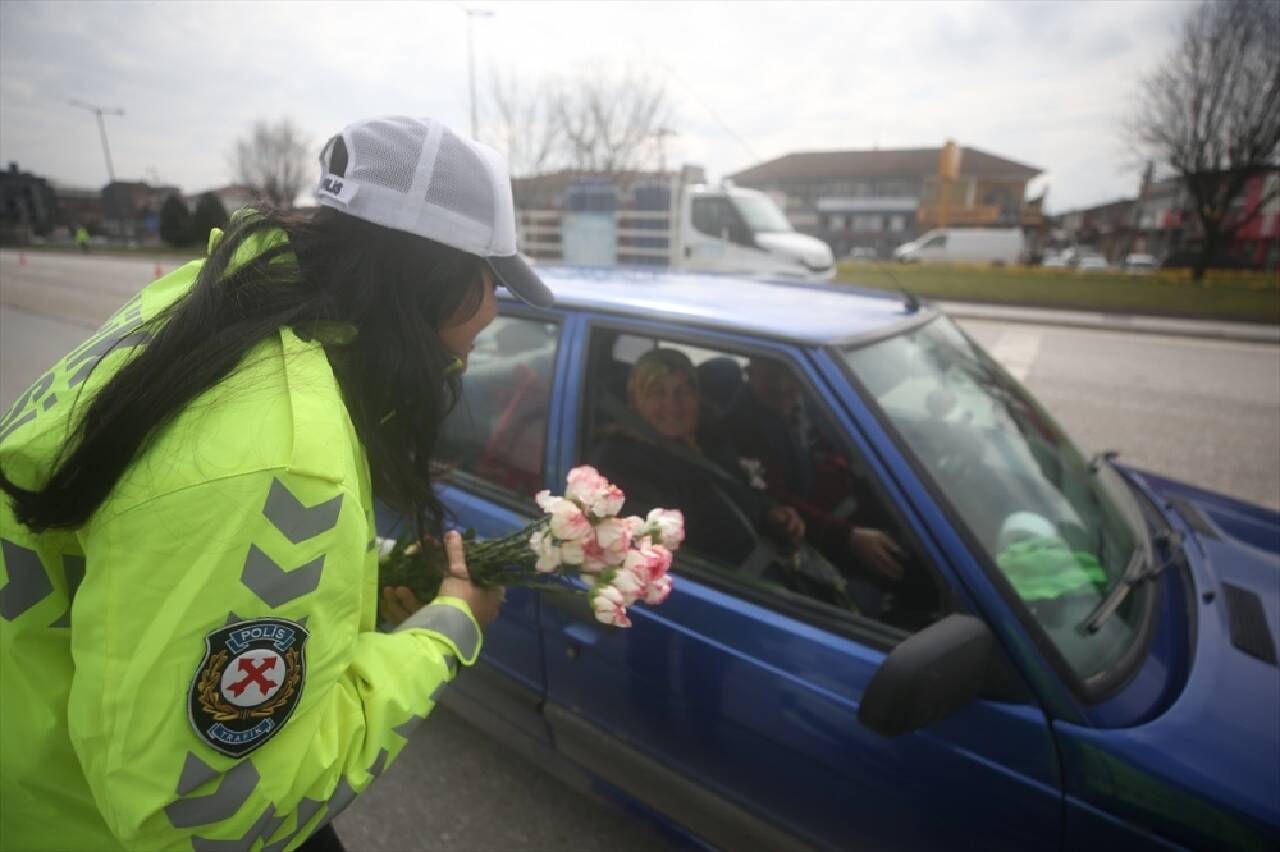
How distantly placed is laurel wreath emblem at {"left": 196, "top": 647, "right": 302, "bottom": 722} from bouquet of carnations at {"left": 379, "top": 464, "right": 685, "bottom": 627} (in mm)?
550

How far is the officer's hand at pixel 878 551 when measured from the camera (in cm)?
174

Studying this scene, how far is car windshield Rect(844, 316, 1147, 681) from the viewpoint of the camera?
150 centimetres

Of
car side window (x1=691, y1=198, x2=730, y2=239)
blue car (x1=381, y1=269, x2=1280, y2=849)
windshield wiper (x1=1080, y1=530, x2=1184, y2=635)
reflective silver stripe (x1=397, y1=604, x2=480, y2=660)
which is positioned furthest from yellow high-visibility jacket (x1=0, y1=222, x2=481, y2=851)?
car side window (x1=691, y1=198, x2=730, y2=239)

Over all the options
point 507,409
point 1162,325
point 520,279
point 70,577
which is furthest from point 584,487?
point 1162,325

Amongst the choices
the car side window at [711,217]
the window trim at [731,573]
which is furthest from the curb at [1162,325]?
the car side window at [711,217]

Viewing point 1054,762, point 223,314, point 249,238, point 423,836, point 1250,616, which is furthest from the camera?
point 423,836

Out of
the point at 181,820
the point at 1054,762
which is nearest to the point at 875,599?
the point at 1054,762

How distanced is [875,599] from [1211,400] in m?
6.35

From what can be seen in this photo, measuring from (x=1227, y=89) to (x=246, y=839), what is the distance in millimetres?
3153

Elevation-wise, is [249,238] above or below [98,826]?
above

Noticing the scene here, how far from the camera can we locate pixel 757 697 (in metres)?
1.60

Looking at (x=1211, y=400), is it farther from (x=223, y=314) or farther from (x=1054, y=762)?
(x=223, y=314)

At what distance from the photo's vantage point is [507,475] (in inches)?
86.0

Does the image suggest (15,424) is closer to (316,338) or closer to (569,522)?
(316,338)
